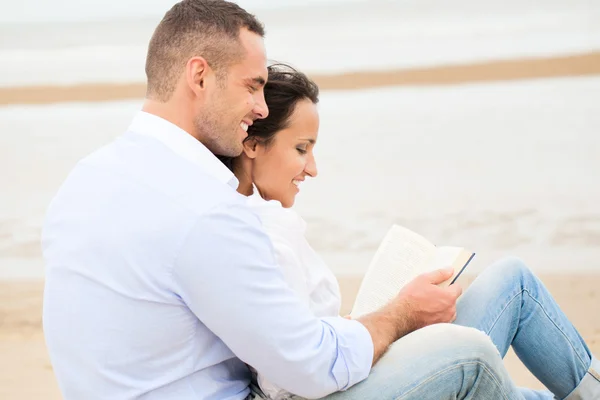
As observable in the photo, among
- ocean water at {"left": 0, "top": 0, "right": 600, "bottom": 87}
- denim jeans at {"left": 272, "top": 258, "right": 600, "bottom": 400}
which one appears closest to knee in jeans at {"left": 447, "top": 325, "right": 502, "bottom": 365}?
denim jeans at {"left": 272, "top": 258, "right": 600, "bottom": 400}

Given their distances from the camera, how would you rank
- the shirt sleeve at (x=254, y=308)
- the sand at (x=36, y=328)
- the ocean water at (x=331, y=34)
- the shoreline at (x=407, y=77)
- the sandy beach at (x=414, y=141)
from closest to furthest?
the shirt sleeve at (x=254, y=308) < the sand at (x=36, y=328) < the sandy beach at (x=414, y=141) < the shoreline at (x=407, y=77) < the ocean water at (x=331, y=34)

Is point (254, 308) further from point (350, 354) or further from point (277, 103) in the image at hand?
point (277, 103)

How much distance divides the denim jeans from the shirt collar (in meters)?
0.52

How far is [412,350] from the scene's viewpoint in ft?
5.63

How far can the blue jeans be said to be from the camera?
168cm

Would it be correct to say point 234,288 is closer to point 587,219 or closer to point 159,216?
point 159,216

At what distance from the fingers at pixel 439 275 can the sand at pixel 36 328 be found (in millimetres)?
1232

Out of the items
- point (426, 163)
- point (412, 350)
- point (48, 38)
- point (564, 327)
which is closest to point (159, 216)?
point (412, 350)

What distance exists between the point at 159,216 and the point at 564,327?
44.3 inches

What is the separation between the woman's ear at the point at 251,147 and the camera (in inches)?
84.4

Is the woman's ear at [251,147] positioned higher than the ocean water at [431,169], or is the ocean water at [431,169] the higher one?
the woman's ear at [251,147]

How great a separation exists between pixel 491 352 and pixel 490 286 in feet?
1.30

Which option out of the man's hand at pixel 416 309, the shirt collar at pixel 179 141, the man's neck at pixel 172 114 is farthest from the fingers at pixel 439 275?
the man's neck at pixel 172 114

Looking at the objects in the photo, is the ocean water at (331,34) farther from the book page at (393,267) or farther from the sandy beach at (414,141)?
the book page at (393,267)
